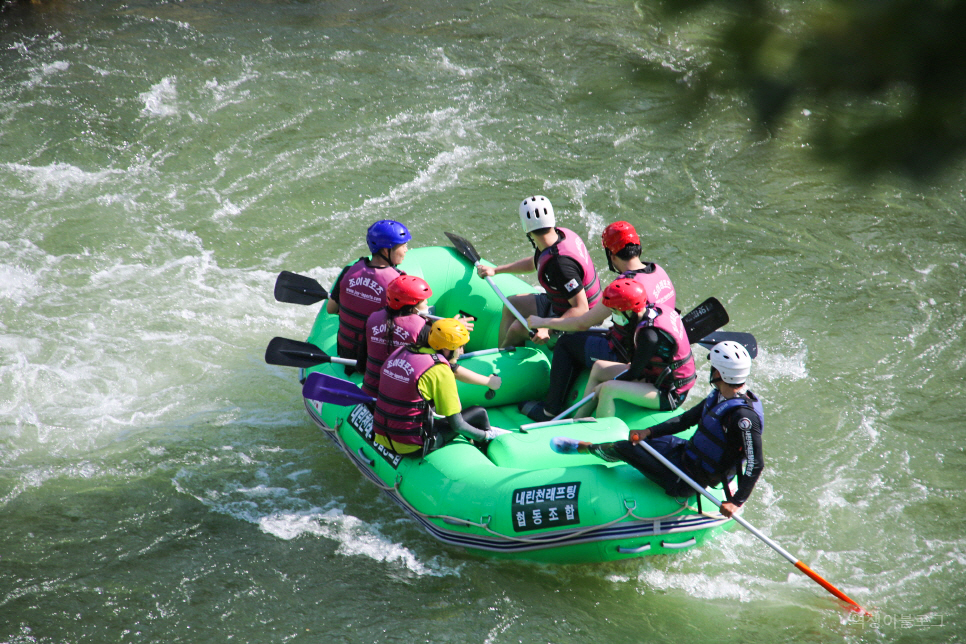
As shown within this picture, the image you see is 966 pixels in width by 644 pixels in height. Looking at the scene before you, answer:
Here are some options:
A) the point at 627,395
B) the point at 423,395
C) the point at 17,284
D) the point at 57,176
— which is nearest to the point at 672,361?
the point at 627,395

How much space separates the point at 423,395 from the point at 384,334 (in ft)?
1.70

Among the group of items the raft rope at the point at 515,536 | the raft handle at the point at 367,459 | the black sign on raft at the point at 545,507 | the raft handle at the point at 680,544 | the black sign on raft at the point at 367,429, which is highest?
the black sign on raft at the point at 367,429

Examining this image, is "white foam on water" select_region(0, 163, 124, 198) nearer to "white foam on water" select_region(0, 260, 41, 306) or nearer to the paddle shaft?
"white foam on water" select_region(0, 260, 41, 306)

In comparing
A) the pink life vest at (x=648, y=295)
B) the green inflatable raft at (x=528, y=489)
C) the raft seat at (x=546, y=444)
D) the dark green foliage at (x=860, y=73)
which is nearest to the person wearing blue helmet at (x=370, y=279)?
the green inflatable raft at (x=528, y=489)

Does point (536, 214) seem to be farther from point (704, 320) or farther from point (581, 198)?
point (581, 198)

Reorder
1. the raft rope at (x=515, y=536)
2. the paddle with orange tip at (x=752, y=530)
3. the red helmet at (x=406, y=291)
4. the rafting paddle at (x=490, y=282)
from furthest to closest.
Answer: the rafting paddle at (x=490, y=282), the red helmet at (x=406, y=291), the raft rope at (x=515, y=536), the paddle with orange tip at (x=752, y=530)

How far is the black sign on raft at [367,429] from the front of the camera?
5148 mm

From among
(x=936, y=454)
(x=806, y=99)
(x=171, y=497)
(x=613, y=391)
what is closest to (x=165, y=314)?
(x=171, y=497)

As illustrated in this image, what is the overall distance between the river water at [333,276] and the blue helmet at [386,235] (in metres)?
1.62

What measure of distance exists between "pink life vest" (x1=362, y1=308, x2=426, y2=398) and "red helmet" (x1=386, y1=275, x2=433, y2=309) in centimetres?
11

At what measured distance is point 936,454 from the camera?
20.5 ft

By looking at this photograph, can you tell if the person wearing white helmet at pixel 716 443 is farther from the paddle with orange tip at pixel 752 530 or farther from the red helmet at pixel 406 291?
the red helmet at pixel 406 291

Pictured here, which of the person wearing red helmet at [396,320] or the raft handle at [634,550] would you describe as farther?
the person wearing red helmet at [396,320]

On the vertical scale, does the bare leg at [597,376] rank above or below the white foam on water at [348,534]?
above
